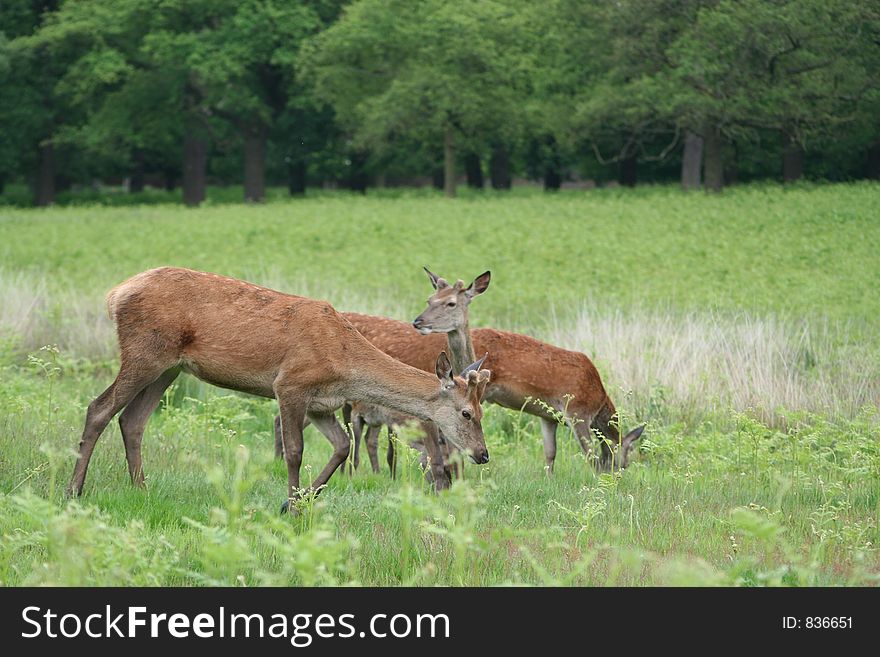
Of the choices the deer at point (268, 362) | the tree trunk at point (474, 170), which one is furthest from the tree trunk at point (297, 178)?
the deer at point (268, 362)

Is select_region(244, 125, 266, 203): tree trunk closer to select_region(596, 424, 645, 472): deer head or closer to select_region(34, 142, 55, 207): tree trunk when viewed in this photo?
select_region(34, 142, 55, 207): tree trunk

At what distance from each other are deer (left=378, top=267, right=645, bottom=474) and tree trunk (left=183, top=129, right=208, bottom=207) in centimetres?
4067

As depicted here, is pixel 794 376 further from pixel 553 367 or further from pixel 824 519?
pixel 824 519

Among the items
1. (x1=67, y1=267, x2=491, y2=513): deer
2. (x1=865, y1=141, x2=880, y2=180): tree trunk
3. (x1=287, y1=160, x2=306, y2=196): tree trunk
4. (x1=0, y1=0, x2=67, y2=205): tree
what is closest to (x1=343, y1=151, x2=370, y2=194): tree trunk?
(x1=287, y1=160, x2=306, y2=196): tree trunk

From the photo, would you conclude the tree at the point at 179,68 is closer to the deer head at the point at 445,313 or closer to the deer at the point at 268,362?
the deer head at the point at 445,313

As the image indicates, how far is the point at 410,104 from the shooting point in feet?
143

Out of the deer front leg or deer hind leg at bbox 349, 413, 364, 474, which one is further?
deer hind leg at bbox 349, 413, 364, 474

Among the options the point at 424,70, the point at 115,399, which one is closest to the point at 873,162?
the point at 424,70

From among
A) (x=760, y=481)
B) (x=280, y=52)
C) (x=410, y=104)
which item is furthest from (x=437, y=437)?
(x=280, y=52)

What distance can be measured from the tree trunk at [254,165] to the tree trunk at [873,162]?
2233cm

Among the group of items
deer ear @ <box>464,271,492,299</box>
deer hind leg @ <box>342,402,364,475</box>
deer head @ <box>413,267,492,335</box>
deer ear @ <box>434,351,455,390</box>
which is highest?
deer ear @ <box>464,271,492,299</box>

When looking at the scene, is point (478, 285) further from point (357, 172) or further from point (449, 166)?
point (357, 172)

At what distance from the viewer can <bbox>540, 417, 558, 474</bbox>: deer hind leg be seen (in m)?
Result: 9.65
